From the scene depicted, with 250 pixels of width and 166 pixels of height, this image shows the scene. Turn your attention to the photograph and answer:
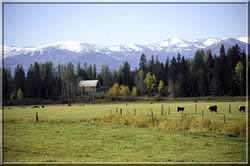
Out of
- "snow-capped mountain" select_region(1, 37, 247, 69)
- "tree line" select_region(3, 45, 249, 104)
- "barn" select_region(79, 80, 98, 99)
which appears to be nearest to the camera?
"snow-capped mountain" select_region(1, 37, 247, 69)

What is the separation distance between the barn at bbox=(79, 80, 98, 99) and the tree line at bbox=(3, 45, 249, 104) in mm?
716

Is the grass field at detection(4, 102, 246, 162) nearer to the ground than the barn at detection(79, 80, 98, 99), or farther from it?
nearer to the ground

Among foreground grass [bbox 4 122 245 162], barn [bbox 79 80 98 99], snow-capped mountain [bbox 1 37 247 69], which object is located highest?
snow-capped mountain [bbox 1 37 247 69]

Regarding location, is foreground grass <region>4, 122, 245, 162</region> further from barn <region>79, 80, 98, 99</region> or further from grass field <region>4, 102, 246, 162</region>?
barn <region>79, 80, 98, 99</region>

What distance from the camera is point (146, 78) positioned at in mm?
34688

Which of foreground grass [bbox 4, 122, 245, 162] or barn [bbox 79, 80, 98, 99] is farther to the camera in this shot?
barn [bbox 79, 80, 98, 99]

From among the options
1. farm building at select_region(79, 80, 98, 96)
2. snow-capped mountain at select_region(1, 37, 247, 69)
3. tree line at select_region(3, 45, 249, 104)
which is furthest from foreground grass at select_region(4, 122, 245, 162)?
farm building at select_region(79, 80, 98, 96)

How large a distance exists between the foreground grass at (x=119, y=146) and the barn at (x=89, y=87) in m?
17.3

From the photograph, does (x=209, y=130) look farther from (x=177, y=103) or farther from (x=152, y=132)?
(x=177, y=103)

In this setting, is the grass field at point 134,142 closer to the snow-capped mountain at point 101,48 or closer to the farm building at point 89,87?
the snow-capped mountain at point 101,48

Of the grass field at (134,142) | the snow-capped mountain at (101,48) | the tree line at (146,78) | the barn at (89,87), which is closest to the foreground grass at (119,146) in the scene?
the grass field at (134,142)

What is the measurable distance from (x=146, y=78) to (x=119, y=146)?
2443cm

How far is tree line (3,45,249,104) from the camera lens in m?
23.6

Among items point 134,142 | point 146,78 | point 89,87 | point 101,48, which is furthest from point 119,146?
point 146,78
